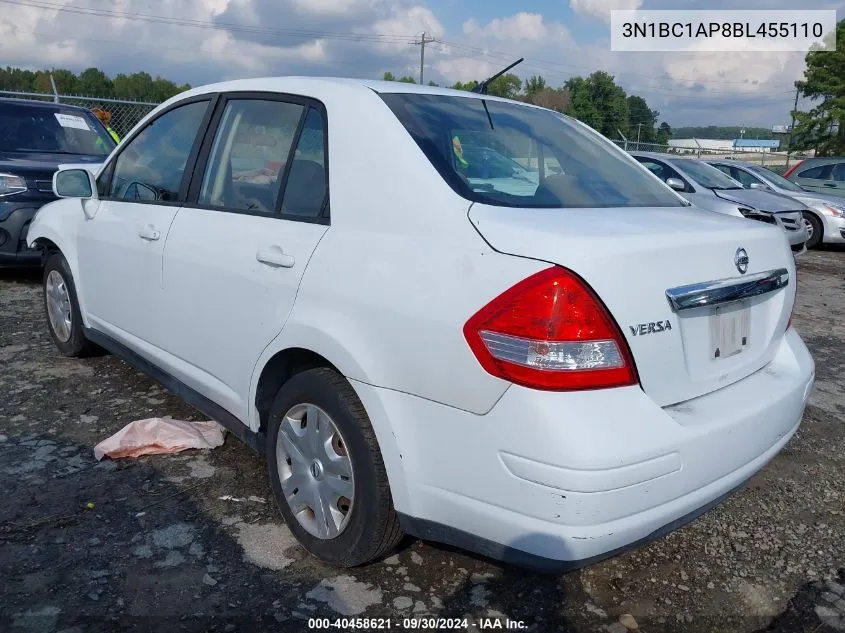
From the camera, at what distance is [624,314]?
6.57ft

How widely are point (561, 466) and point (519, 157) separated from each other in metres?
1.39

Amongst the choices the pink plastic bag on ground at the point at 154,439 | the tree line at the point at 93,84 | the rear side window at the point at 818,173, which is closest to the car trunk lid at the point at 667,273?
the pink plastic bag on ground at the point at 154,439

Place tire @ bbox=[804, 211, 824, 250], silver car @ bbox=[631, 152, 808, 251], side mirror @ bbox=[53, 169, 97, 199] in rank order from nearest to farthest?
side mirror @ bbox=[53, 169, 97, 199], silver car @ bbox=[631, 152, 808, 251], tire @ bbox=[804, 211, 824, 250]

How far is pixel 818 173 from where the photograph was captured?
47.8ft

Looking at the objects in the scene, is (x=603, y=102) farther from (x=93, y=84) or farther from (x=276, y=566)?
(x=276, y=566)

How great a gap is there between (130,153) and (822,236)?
1215 centimetres

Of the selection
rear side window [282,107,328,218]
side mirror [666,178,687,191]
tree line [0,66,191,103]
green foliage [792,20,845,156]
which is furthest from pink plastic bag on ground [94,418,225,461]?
tree line [0,66,191,103]

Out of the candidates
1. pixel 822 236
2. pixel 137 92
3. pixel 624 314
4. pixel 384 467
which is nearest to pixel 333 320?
pixel 384 467

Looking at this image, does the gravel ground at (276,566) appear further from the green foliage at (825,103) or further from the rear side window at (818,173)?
the green foliage at (825,103)

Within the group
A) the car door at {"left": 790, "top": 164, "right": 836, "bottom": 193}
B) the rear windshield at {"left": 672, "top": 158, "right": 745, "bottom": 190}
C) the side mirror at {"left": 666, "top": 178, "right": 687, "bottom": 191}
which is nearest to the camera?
the side mirror at {"left": 666, "top": 178, "right": 687, "bottom": 191}

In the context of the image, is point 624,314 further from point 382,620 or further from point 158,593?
point 158,593

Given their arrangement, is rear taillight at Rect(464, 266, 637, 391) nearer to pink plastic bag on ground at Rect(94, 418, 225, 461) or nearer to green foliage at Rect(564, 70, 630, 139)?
pink plastic bag on ground at Rect(94, 418, 225, 461)

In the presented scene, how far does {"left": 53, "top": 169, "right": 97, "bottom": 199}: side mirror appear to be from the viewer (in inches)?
159

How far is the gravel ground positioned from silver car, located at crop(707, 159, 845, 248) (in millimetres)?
10308
